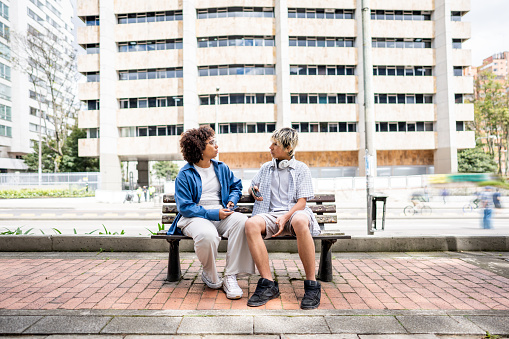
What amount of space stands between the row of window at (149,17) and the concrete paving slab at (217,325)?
33.9m

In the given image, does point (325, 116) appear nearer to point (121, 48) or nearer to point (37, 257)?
point (121, 48)

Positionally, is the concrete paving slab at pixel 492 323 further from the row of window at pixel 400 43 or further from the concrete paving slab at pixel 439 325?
the row of window at pixel 400 43

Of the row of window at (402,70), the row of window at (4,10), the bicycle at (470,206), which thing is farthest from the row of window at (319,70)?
the row of window at (4,10)

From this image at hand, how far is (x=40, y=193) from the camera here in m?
27.3

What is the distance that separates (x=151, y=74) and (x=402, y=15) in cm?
2546

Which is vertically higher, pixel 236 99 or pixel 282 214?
pixel 236 99

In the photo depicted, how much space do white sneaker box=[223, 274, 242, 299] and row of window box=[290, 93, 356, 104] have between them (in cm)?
3010

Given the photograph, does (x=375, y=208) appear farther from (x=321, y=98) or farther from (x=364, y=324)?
(x=321, y=98)

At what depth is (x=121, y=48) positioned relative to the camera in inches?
1288

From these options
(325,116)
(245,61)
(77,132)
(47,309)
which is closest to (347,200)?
(325,116)

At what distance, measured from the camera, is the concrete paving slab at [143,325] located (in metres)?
2.51

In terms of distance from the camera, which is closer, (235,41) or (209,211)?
(209,211)

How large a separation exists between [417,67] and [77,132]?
37750 mm

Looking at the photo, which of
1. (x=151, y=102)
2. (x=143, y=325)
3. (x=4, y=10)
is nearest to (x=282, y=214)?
(x=143, y=325)
